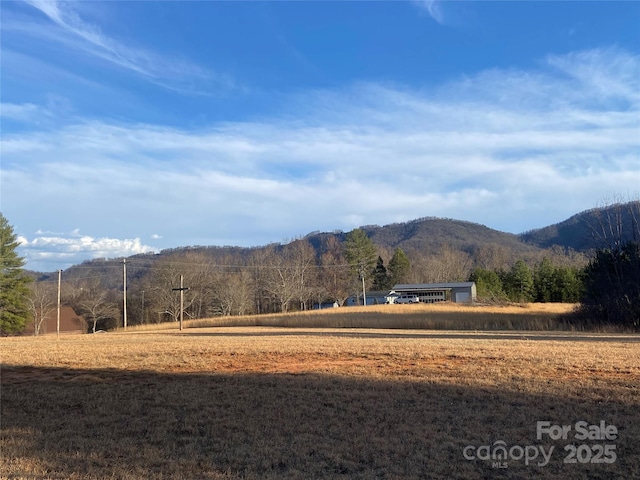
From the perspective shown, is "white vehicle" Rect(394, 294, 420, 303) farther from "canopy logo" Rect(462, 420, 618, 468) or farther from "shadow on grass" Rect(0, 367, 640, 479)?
"canopy logo" Rect(462, 420, 618, 468)

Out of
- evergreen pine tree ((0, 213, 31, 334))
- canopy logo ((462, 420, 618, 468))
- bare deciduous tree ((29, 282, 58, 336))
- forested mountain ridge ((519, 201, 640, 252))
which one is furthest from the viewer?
bare deciduous tree ((29, 282, 58, 336))

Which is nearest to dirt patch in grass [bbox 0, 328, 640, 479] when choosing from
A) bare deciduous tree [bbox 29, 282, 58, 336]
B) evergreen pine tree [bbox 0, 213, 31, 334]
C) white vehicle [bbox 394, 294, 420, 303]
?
evergreen pine tree [bbox 0, 213, 31, 334]

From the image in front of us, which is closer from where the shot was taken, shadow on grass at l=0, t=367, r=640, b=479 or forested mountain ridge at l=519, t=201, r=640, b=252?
shadow on grass at l=0, t=367, r=640, b=479

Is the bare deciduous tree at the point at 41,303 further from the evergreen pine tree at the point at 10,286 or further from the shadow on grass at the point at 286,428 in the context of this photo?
the shadow on grass at the point at 286,428

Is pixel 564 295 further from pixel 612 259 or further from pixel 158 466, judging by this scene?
pixel 158 466

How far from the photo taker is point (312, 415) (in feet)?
24.8

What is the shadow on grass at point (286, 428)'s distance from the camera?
533cm

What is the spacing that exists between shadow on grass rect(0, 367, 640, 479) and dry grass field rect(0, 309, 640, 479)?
0.09 feet

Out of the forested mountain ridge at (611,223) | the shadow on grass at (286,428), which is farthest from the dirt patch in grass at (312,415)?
the forested mountain ridge at (611,223)

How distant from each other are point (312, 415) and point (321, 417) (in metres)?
0.18

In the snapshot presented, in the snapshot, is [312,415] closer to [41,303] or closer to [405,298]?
[41,303]

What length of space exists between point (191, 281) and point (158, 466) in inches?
3161

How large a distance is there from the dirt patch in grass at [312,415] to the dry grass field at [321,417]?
26 millimetres

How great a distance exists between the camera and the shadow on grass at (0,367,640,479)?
5328 mm
